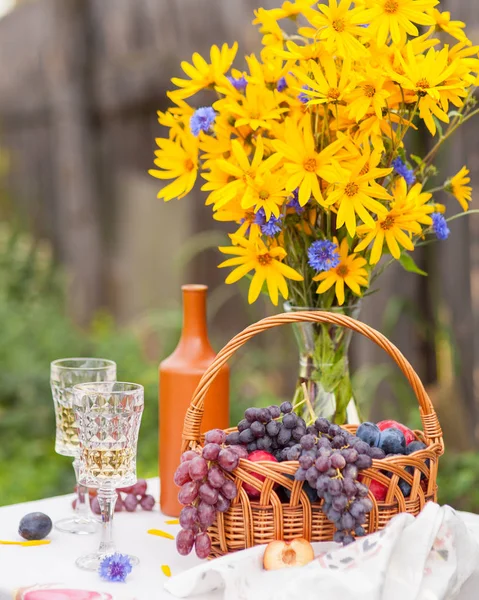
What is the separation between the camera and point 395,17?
1.28 m

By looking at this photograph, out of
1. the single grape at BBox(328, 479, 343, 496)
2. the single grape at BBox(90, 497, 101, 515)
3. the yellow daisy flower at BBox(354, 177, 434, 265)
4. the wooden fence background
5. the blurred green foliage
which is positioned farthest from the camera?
the wooden fence background

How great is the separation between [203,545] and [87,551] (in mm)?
224

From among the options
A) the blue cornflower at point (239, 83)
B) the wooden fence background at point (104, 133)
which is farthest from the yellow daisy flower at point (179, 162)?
the wooden fence background at point (104, 133)

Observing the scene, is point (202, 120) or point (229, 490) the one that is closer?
point (229, 490)

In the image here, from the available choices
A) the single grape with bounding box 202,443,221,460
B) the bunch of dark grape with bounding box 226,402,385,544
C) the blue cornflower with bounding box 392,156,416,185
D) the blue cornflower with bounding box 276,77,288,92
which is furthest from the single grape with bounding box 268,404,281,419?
the blue cornflower with bounding box 276,77,288,92

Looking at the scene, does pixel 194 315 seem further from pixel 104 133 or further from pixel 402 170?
pixel 104 133

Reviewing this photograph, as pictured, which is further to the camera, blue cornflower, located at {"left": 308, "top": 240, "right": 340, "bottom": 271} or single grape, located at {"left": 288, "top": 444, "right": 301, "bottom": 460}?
blue cornflower, located at {"left": 308, "top": 240, "right": 340, "bottom": 271}

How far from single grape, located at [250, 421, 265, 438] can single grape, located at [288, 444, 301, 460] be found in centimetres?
6

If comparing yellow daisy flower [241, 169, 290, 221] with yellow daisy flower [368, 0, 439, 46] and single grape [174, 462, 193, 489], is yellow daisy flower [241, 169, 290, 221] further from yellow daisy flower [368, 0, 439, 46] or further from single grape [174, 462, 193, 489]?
single grape [174, 462, 193, 489]

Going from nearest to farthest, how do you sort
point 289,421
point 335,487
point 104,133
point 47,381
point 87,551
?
point 335,487 → point 289,421 → point 87,551 → point 47,381 → point 104,133

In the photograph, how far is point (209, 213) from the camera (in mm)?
3697

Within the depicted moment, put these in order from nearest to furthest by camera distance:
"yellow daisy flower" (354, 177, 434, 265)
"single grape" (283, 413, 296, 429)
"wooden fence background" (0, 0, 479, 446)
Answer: "single grape" (283, 413, 296, 429), "yellow daisy flower" (354, 177, 434, 265), "wooden fence background" (0, 0, 479, 446)

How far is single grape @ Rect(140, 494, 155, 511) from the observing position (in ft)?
4.95

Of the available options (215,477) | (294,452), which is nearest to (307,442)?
(294,452)
